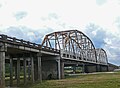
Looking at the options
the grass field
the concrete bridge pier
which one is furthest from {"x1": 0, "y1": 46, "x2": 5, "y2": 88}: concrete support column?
the grass field

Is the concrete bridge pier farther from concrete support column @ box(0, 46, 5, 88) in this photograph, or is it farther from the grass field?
the grass field

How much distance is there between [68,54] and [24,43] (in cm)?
3437

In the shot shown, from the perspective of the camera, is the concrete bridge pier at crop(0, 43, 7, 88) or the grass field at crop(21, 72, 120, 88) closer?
the grass field at crop(21, 72, 120, 88)

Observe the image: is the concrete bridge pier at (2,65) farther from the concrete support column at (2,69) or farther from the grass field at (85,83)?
the grass field at (85,83)

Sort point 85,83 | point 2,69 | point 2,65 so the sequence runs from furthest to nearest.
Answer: point 85,83
point 2,65
point 2,69

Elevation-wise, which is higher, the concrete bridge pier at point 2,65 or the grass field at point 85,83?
the concrete bridge pier at point 2,65

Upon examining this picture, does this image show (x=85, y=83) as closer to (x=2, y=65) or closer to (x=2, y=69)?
(x=2, y=69)

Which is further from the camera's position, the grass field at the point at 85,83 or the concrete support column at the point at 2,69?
the concrete support column at the point at 2,69

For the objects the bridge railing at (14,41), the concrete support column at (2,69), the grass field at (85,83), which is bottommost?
the grass field at (85,83)

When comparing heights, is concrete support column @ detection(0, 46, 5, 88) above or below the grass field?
above

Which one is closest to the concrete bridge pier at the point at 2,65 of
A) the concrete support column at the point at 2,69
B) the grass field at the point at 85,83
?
the concrete support column at the point at 2,69

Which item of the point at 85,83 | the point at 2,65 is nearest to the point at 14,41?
the point at 2,65

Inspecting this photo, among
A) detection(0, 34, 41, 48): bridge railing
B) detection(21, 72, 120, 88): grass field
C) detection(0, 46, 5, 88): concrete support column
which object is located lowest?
detection(21, 72, 120, 88): grass field

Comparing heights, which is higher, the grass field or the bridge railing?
the bridge railing
